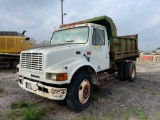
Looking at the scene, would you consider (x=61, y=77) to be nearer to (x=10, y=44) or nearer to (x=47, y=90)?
(x=47, y=90)

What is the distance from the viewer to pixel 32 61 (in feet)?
14.6

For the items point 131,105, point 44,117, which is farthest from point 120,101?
point 44,117

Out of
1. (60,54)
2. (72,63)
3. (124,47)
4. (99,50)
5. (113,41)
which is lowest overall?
(72,63)

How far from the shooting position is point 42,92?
4.23 meters

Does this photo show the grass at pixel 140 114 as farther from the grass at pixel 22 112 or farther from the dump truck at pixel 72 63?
the grass at pixel 22 112

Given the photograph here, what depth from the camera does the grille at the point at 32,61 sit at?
423 cm

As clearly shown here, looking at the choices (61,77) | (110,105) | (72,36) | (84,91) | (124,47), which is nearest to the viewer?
(61,77)

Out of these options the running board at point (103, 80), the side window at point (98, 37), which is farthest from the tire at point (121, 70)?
the side window at point (98, 37)

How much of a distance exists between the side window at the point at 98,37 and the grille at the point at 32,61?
1862mm

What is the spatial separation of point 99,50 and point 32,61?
2224mm

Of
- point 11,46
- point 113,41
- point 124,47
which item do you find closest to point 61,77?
point 113,41

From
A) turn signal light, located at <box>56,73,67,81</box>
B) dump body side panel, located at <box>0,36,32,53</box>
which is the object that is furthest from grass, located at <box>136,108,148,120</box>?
dump body side panel, located at <box>0,36,32,53</box>

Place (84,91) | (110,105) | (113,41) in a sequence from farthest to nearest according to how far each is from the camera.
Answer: (113,41) < (110,105) < (84,91)

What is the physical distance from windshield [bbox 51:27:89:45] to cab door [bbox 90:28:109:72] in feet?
1.02
